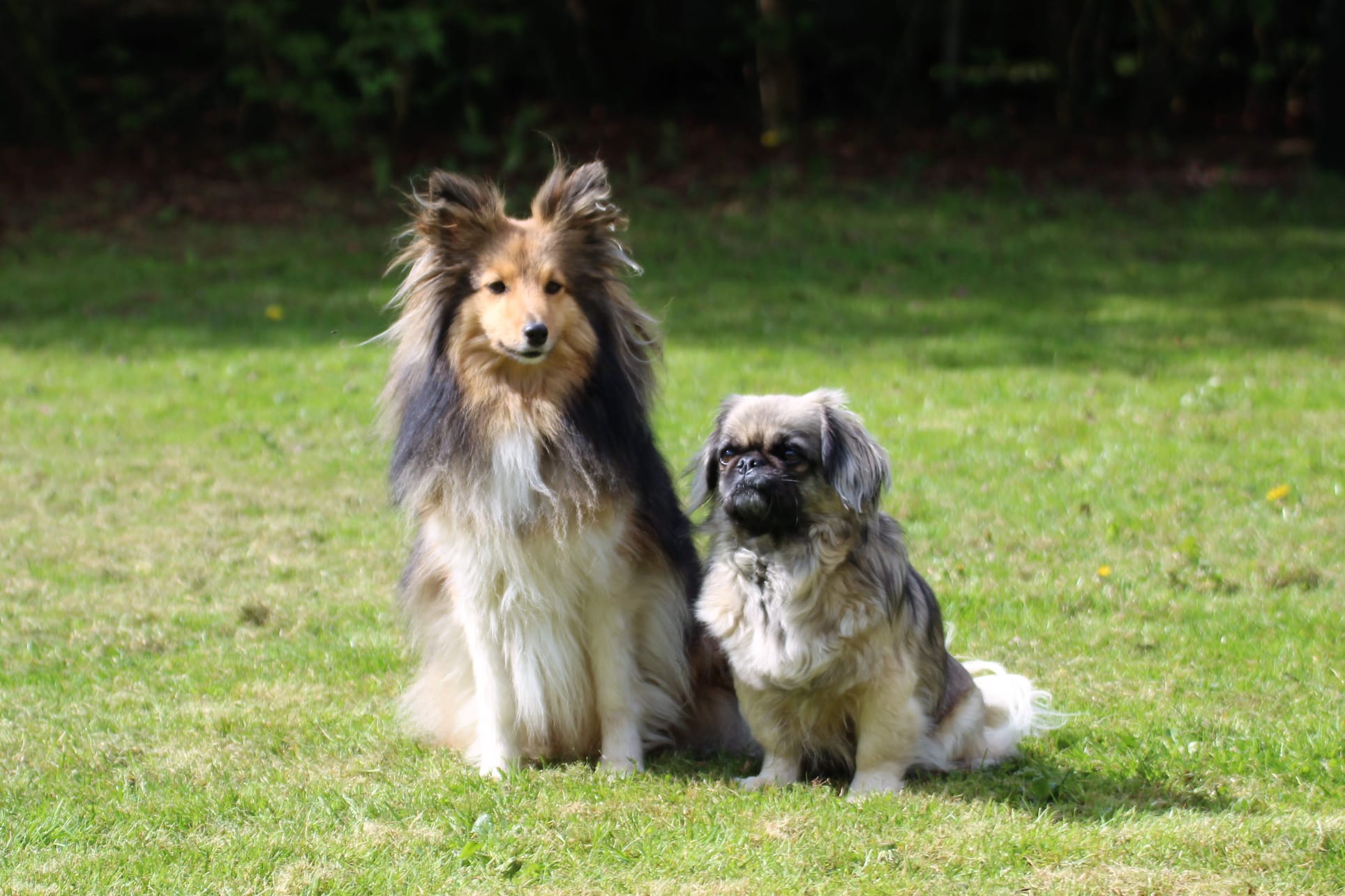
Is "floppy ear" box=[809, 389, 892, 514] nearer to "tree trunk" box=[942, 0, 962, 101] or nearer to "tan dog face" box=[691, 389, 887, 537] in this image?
"tan dog face" box=[691, 389, 887, 537]

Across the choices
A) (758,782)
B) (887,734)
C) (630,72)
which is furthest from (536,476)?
(630,72)

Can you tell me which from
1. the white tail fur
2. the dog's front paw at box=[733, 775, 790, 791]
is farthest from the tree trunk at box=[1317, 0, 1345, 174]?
the dog's front paw at box=[733, 775, 790, 791]

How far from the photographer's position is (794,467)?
4.23 meters

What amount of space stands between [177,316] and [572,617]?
873cm

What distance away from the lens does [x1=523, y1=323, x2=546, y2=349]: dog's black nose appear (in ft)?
14.1

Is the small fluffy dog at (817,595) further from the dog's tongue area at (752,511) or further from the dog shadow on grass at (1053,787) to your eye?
the dog shadow on grass at (1053,787)

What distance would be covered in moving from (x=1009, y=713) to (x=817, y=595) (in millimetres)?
979

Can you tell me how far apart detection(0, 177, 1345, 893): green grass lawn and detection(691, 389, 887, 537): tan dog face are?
0.91m

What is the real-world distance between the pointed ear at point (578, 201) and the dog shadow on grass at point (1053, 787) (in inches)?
73.8

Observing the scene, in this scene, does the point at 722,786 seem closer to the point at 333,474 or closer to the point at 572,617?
the point at 572,617

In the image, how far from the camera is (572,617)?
464 centimetres

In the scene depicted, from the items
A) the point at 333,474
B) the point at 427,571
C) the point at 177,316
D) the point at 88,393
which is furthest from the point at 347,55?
the point at 427,571

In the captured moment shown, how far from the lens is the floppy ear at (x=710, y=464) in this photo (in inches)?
174

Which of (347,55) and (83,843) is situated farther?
(347,55)
